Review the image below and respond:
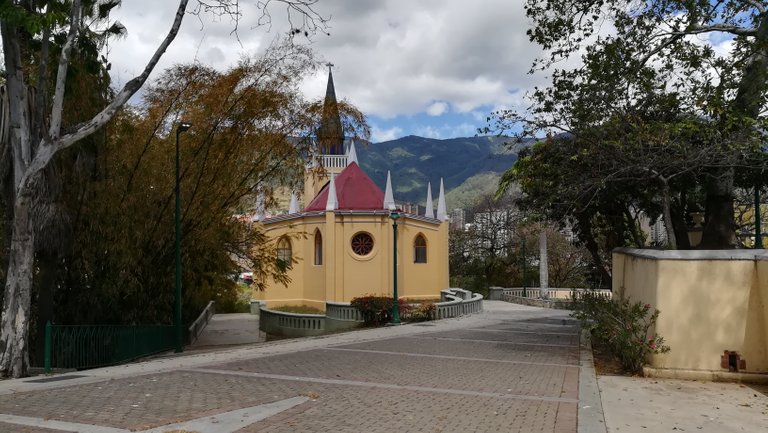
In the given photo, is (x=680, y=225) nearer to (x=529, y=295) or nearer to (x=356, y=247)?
(x=356, y=247)

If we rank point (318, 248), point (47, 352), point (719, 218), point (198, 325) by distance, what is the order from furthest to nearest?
point (318, 248) → point (198, 325) → point (719, 218) → point (47, 352)

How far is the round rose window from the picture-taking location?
31.8 m

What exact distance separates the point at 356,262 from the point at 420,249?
14.4ft

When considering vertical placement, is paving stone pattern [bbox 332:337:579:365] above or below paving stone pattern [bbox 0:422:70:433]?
below

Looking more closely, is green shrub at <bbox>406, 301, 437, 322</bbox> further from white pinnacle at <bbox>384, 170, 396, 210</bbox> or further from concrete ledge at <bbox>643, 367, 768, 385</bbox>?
concrete ledge at <bbox>643, 367, 768, 385</bbox>

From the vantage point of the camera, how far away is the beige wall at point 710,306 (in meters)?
9.36

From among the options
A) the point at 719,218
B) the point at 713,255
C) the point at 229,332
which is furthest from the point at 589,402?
the point at 229,332

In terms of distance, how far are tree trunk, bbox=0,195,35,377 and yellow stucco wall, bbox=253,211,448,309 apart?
19053 millimetres

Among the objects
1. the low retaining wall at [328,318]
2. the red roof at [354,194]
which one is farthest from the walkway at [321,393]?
the red roof at [354,194]

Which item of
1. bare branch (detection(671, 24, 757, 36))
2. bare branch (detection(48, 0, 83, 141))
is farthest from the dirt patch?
bare branch (detection(48, 0, 83, 141))

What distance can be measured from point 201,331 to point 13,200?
51.0ft

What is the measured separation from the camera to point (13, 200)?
39.4 feet

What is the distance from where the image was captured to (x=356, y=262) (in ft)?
103

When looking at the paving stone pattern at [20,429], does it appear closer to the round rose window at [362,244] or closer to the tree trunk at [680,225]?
the tree trunk at [680,225]
